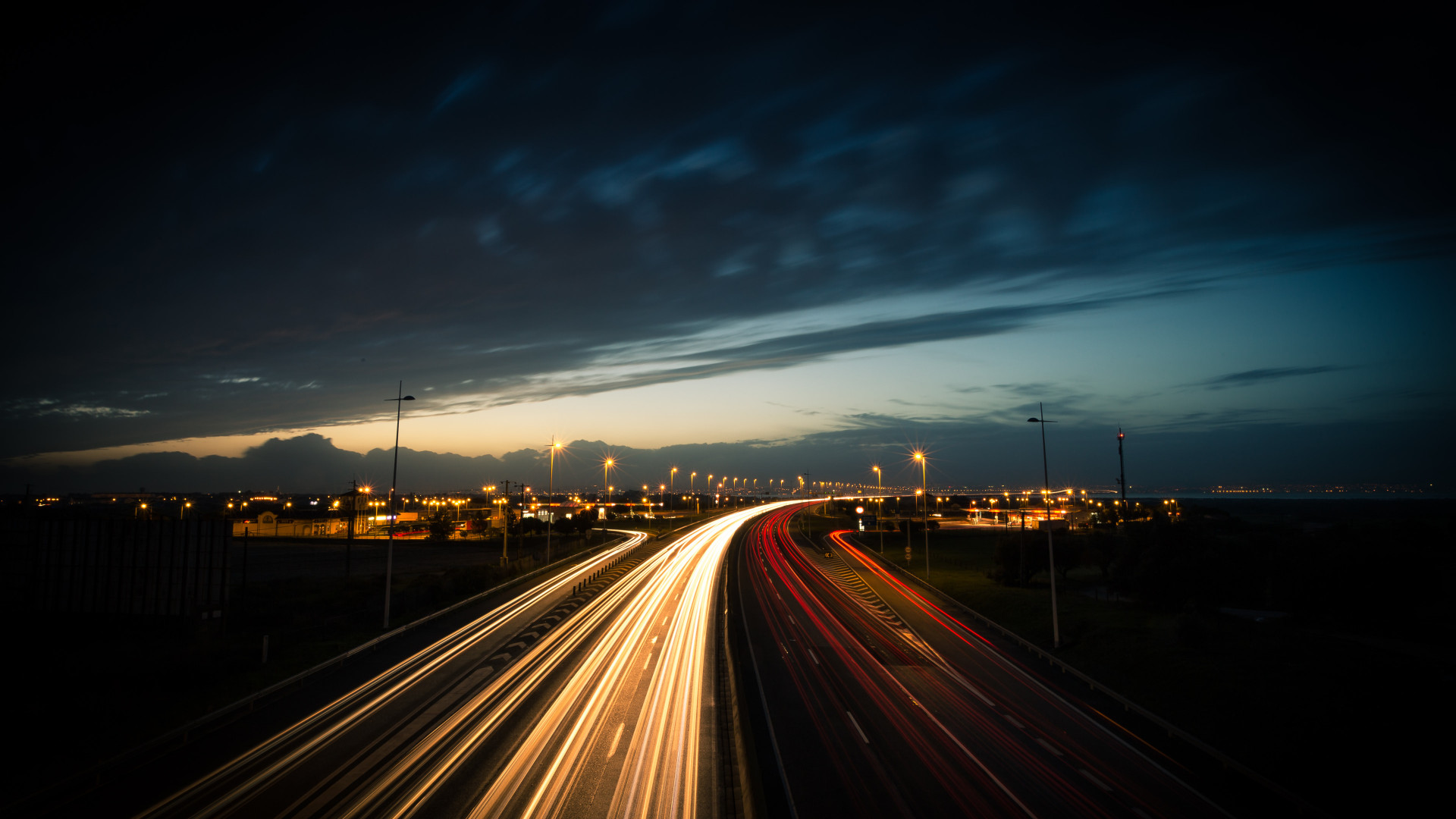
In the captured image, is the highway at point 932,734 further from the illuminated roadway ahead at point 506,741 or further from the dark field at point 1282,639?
the dark field at point 1282,639

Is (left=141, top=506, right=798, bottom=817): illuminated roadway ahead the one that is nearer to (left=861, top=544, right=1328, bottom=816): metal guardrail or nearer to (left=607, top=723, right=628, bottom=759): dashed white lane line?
(left=607, top=723, right=628, bottom=759): dashed white lane line

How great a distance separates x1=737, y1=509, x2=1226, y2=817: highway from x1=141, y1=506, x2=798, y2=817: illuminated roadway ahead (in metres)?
2.73

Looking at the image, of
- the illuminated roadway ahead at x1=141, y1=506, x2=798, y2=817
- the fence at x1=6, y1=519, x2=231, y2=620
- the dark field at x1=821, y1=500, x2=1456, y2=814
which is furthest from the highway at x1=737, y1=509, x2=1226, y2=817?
the fence at x1=6, y1=519, x2=231, y2=620

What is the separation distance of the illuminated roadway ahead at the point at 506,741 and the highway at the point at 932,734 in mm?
2731

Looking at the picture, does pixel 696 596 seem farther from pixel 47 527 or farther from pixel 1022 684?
pixel 47 527

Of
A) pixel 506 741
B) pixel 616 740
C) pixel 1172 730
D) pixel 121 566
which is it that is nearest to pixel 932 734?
pixel 1172 730

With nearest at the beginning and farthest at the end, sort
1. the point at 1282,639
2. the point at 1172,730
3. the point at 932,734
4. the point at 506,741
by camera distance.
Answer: the point at 506,741 < the point at 1172,730 < the point at 932,734 < the point at 1282,639

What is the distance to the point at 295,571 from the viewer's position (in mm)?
60000

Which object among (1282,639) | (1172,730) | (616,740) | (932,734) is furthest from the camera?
(1282,639)

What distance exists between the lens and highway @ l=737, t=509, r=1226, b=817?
1355 cm

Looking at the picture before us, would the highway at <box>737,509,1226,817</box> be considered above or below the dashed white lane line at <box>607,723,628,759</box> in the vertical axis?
below

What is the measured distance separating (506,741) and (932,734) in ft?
38.0

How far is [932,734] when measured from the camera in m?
17.2

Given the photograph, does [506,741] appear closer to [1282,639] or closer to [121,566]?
[121,566]
